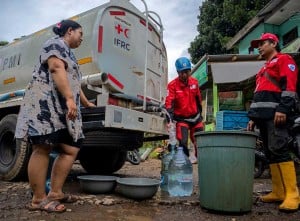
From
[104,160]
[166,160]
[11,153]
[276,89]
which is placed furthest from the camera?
[104,160]

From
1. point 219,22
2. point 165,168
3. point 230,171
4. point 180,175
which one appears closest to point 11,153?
point 165,168

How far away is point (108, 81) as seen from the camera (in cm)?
438

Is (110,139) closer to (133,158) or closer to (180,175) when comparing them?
(180,175)

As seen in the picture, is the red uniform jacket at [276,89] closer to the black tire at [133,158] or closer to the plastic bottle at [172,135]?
the plastic bottle at [172,135]

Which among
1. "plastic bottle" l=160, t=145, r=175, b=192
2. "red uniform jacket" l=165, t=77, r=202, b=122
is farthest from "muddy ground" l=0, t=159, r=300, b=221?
"red uniform jacket" l=165, t=77, r=202, b=122

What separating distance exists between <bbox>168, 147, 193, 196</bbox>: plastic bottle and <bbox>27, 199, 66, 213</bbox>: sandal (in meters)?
1.55

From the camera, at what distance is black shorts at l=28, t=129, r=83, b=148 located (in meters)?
3.04

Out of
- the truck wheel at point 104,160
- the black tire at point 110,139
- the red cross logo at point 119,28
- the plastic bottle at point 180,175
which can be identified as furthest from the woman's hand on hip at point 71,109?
the truck wheel at point 104,160

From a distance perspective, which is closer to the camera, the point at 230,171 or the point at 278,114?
the point at 230,171

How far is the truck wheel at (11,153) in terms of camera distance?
463cm

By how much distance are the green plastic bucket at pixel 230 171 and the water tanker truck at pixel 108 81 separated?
1.27 m

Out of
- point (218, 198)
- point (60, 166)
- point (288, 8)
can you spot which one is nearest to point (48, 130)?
point (60, 166)

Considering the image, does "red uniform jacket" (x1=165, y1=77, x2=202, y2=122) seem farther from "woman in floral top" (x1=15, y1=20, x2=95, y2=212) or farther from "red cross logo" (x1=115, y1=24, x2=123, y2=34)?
"woman in floral top" (x1=15, y1=20, x2=95, y2=212)

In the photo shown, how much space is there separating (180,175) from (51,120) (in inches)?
71.3
